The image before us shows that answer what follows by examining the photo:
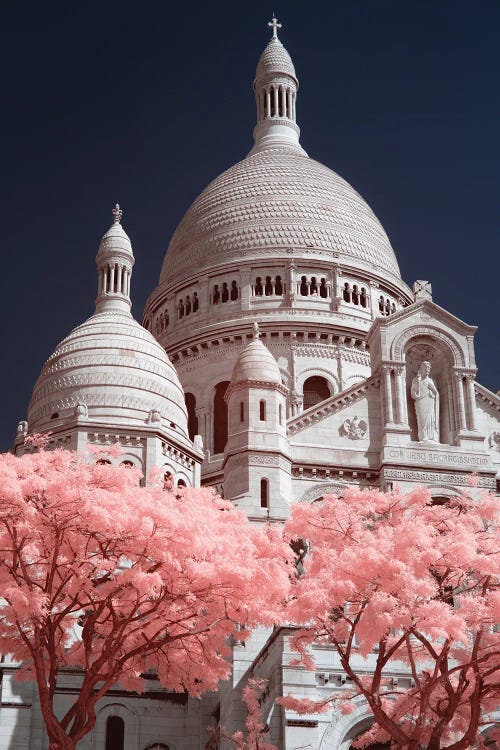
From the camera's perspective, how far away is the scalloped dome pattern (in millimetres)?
74375

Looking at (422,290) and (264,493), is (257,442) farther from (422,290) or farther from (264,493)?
(422,290)

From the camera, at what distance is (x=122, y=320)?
6072cm

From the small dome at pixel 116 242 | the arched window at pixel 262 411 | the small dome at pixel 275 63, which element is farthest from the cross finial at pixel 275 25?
the arched window at pixel 262 411

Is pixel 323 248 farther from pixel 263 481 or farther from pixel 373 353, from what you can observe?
pixel 263 481

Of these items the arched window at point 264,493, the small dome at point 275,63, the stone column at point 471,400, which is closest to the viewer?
the arched window at point 264,493

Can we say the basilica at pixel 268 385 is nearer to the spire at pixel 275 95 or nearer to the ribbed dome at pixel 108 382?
the ribbed dome at pixel 108 382

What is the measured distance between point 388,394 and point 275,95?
42.9 metres

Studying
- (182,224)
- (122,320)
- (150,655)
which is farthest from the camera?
(182,224)

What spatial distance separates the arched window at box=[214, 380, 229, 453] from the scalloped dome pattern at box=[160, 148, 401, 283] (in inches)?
338

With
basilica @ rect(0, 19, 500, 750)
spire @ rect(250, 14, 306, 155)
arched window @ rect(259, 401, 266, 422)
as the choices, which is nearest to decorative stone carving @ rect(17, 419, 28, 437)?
basilica @ rect(0, 19, 500, 750)

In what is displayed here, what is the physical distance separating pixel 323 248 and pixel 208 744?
118 ft

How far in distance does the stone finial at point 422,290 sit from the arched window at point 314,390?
14783mm

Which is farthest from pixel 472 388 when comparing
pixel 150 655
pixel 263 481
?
pixel 150 655

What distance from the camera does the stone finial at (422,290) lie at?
54.6m
